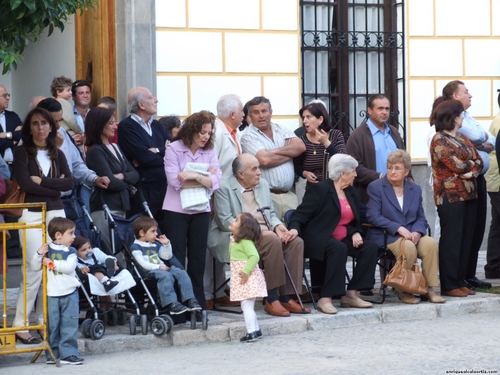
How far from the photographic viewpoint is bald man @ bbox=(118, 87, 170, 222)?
9.44 meters

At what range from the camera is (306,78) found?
42.9 ft

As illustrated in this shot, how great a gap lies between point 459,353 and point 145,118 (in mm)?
3880

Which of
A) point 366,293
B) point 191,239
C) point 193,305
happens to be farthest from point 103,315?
point 366,293

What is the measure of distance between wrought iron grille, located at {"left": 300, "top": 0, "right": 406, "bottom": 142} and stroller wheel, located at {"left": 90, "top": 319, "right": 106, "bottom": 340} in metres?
5.83

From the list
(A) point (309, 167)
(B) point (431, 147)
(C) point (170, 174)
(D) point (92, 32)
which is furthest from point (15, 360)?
(D) point (92, 32)

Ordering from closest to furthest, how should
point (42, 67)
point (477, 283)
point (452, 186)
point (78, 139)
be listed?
1. point (452, 186)
2. point (78, 139)
3. point (477, 283)
4. point (42, 67)

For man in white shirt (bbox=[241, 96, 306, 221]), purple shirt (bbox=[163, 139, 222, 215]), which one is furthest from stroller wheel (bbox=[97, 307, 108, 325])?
man in white shirt (bbox=[241, 96, 306, 221])

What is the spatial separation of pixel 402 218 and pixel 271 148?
4.68 ft

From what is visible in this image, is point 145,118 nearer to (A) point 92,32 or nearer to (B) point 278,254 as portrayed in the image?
(B) point 278,254

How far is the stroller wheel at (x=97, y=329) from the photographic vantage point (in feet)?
25.9

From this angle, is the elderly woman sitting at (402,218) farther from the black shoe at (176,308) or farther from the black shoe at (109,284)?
the black shoe at (109,284)

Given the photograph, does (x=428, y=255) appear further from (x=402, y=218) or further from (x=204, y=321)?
(x=204, y=321)

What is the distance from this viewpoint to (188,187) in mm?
8844

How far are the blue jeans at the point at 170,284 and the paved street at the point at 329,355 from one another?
42 cm
